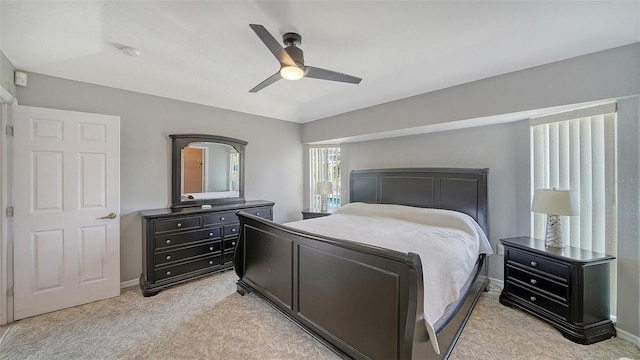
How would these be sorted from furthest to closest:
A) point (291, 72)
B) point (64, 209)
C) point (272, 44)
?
point (64, 209) → point (291, 72) → point (272, 44)

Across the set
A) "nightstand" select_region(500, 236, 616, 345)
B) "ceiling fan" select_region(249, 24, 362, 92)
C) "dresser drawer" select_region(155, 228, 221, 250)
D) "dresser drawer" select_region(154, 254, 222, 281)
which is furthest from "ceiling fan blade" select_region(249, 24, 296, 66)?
"nightstand" select_region(500, 236, 616, 345)

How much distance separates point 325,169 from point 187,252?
2913 millimetres

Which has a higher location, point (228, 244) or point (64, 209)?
point (64, 209)

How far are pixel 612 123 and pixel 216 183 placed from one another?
4.74 metres

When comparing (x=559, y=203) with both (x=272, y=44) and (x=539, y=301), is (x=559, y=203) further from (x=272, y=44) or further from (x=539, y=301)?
(x=272, y=44)

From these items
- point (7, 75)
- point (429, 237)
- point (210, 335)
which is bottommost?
point (210, 335)

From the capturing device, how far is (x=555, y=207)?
2379mm

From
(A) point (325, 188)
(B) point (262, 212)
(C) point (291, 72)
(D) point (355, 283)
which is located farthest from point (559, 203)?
(B) point (262, 212)

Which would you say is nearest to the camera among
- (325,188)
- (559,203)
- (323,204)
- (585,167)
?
(559,203)

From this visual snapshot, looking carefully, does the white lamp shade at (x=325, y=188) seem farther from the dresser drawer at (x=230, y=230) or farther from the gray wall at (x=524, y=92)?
the dresser drawer at (x=230, y=230)

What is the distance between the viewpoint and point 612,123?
2289mm

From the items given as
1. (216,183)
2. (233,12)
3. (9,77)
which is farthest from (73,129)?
(233,12)

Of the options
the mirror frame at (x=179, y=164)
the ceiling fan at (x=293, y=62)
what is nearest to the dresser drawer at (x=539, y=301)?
the ceiling fan at (x=293, y=62)

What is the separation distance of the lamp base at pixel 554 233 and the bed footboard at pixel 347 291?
107 centimetres
